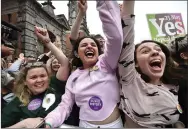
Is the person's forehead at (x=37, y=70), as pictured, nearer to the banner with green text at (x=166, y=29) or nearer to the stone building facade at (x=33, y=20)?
the stone building facade at (x=33, y=20)

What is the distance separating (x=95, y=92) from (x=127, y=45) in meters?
0.21

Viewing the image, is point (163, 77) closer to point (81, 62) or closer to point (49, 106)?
point (81, 62)

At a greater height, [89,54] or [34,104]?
[89,54]

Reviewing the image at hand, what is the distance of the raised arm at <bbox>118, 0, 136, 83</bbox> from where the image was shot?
1.94 ft

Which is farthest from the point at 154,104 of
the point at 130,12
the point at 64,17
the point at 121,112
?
the point at 64,17

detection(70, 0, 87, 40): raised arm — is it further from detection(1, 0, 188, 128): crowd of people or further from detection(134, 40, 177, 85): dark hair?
detection(134, 40, 177, 85): dark hair

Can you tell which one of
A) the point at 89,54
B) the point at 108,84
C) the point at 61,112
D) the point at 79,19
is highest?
the point at 79,19

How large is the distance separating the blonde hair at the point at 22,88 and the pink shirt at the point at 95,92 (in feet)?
0.69

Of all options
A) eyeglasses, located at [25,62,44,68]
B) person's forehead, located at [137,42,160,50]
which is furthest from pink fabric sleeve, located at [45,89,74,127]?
person's forehead, located at [137,42,160,50]

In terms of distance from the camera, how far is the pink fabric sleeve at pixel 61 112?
0.68 metres

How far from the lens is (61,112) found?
0.72 m

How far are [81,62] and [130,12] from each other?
34 cm

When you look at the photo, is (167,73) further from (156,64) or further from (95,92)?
(95,92)

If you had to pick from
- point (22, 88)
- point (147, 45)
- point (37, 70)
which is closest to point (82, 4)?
point (147, 45)
